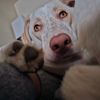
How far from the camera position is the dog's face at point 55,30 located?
2.15 feet

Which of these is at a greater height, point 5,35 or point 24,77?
point 24,77

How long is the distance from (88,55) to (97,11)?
0.10m

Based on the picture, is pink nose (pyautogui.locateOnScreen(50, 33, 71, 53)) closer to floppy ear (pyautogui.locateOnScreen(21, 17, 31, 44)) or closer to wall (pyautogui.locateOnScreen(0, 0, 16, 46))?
floppy ear (pyautogui.locateOnScreen(21, 17, 31, 44))

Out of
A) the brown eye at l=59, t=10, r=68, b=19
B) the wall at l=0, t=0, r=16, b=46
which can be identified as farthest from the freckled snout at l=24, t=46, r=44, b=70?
the wall at l=0, t=0, r=16, b=46

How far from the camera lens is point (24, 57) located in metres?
0.53

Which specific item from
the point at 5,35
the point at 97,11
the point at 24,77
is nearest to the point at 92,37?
the point at 97,11

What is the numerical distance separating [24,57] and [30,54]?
0.07 feet

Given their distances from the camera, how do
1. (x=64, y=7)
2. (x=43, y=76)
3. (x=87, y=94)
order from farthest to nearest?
(x=64, y=7), (x=43, y=76), (x=87, y=94)

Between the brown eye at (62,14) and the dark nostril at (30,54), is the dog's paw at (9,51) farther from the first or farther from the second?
the brown eye at (62,14)

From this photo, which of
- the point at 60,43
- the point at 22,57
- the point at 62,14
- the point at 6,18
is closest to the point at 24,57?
the point at 22,57

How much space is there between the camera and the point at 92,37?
431 millimetres

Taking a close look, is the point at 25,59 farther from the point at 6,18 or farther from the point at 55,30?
the point at 6,18

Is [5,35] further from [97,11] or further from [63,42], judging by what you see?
[97,11]

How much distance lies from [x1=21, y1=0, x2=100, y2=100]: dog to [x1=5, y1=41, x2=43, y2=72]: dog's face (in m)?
0.09
